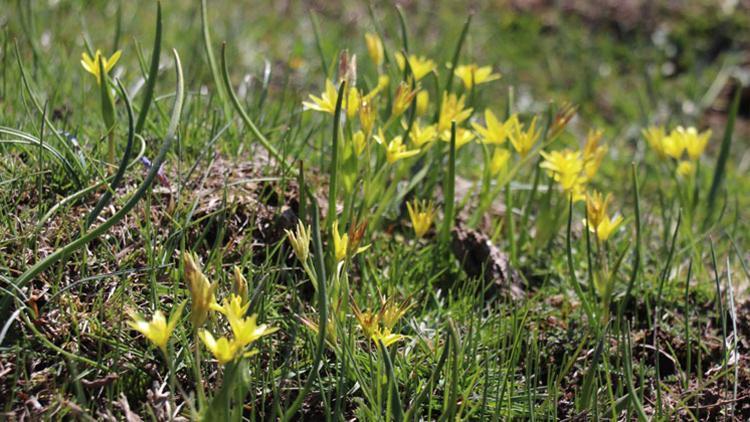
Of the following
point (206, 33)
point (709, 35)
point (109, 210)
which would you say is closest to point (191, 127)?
point (206, 33)

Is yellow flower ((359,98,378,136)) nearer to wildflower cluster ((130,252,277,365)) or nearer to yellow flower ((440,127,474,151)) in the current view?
yellow flower ((440,127,474,151))

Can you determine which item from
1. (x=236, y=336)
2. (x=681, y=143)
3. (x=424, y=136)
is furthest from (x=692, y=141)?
(x=236, y=336)

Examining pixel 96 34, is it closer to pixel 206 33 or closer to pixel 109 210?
pixel 206 33

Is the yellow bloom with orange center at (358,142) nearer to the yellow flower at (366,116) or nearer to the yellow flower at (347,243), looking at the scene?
the yellow flower at (366,116)

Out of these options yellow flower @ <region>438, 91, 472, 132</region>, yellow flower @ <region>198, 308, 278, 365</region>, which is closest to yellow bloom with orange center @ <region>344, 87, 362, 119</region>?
yellow flower @ <region>438, 91, 472, 132</region>

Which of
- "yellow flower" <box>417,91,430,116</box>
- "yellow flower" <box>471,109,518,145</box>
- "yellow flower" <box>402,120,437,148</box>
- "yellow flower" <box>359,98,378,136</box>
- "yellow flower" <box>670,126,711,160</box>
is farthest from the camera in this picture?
"yellow flower" <box>670,126,711,160</box>

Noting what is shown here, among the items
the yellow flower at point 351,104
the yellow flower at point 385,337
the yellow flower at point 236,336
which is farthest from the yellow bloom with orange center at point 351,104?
the yellow flower at point 236,336

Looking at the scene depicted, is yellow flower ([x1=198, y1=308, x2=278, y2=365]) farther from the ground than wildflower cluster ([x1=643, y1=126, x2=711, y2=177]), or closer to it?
closer to it

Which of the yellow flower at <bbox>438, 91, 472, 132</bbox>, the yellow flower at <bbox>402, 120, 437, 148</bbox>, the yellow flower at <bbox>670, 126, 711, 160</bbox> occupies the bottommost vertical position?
the yellow flower at <bbox>670, 126, 711, 160</bbox>
